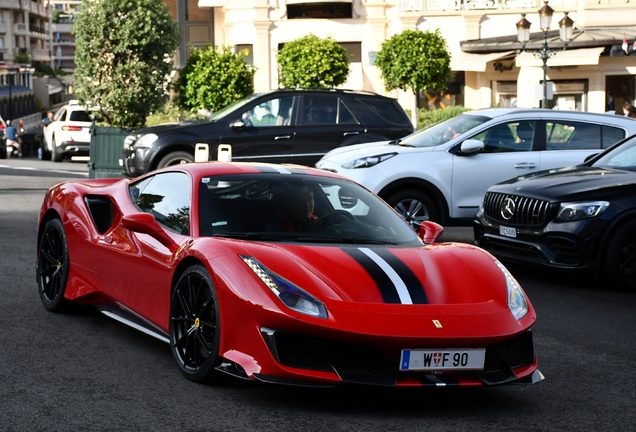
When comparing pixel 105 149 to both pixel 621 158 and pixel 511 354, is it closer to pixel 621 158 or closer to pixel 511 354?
pixel 621 158

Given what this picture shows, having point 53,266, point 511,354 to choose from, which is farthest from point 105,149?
point 511,354

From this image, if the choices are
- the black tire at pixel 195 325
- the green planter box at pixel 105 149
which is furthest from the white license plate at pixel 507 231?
the green planter box at pixel 105 149

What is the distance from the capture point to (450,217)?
1336cm

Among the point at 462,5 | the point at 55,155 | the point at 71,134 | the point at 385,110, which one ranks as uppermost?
the point at 462,5

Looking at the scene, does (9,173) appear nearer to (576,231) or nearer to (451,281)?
(576,231)

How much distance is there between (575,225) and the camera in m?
10.4

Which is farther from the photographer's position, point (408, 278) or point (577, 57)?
point (577, 57)

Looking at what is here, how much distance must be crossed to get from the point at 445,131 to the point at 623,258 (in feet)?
12.8

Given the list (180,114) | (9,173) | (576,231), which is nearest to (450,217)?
(576,231)

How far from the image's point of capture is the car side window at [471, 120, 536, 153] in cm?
1342

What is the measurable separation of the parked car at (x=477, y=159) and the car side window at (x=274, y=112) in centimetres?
576

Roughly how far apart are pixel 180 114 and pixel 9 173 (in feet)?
28.1

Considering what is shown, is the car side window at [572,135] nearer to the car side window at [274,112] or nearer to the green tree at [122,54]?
the car side window at [274,112]

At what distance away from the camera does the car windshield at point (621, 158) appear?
452 inches
